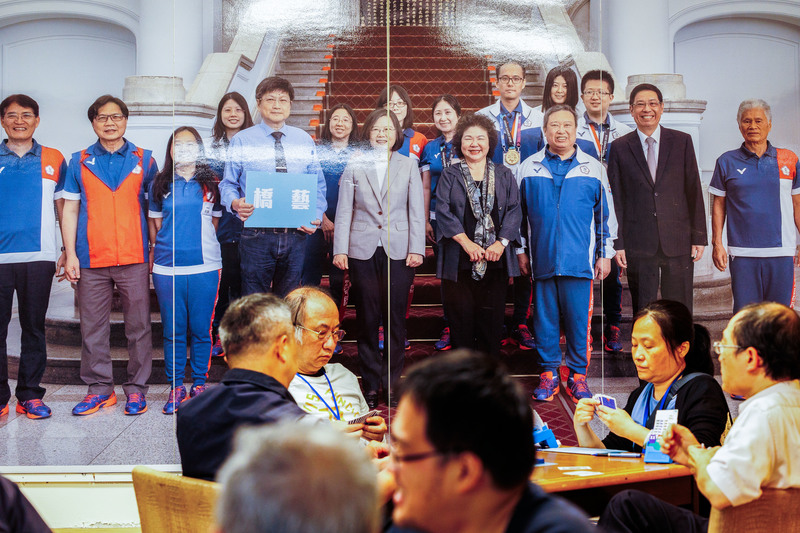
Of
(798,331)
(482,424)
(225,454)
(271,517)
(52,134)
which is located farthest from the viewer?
(52,134)

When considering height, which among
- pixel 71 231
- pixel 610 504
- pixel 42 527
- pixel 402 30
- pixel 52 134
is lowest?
pixel 610 504

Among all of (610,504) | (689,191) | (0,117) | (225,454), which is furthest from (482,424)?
(0,117)

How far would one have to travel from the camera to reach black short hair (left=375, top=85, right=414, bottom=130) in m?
4.12

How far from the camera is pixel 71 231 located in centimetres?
402

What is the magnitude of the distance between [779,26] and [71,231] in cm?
403

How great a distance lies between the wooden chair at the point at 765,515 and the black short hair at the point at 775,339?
35 cm

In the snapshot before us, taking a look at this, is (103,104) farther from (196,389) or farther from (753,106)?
(753,106)

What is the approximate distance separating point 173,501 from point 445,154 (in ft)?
8.66

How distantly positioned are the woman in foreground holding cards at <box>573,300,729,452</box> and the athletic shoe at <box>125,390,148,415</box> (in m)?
2.34

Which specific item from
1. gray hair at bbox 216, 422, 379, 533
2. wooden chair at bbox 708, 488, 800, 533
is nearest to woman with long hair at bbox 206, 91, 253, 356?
wooden chair at bbox 708, 488, 800, 533

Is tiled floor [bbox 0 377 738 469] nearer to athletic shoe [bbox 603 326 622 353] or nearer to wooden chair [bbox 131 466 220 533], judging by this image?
wooden chair [bbox 131 466 220 533]

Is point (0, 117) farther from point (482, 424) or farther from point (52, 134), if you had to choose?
point (482, 424)

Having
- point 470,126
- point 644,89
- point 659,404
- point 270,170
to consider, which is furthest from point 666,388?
point 270,170

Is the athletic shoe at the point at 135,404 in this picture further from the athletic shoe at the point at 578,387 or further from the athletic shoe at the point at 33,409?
the athletic shoe at the point at 578,387
